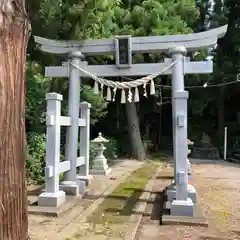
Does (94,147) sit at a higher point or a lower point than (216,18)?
lower

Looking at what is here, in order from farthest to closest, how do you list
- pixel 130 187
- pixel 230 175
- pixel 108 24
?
pixel 230 175 → pixel 108 24 → pixel 130 187

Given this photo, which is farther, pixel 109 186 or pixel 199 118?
pixel 199 118

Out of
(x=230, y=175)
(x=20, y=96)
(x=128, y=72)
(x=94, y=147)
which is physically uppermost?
(x=128, y=72)

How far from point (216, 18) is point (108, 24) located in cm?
1061

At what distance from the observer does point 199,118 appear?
19.7 metres

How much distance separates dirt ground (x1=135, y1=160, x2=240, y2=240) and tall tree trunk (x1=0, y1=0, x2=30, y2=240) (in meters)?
2.62

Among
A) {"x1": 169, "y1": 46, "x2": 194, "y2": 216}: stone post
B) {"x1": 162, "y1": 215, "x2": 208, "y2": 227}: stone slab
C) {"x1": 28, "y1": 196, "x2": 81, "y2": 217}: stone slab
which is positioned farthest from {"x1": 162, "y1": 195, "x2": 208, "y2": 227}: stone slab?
{"x1": 28, "y1": 196, "x2": 81, "y2": 217}: stone slab

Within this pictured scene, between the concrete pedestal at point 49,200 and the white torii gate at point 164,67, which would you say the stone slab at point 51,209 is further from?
the white torii gate at point 164,67

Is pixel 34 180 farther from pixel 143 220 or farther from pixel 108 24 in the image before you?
pixel 108 24

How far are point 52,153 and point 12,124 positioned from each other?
12.5 feet

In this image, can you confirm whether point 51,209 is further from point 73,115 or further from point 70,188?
point 73,115

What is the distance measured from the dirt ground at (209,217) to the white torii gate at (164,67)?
0.44 metres

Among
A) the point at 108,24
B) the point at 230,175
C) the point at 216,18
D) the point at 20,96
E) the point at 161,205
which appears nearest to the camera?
the point at 20,96

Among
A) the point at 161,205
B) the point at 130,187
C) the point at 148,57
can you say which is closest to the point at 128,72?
the point at 161,205
